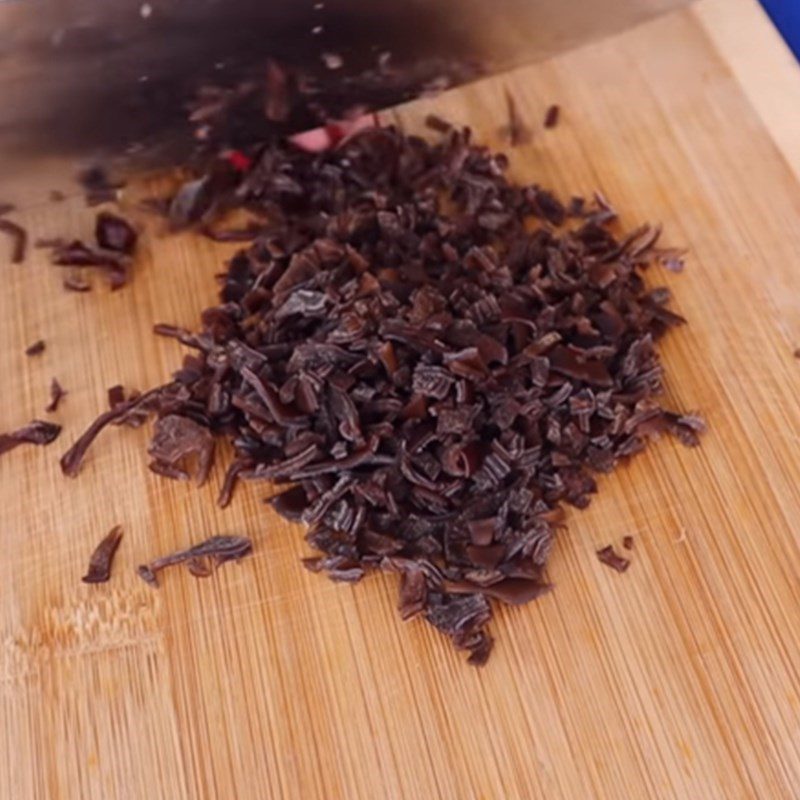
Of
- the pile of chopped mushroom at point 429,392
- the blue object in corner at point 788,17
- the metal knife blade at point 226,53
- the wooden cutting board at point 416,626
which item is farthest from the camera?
the blue object in corner at point 788,17

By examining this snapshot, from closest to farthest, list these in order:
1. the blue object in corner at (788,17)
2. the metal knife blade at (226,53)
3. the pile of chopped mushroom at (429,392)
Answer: the pile of chopped mushroom at (429,392) < the metal knife blade at (226,53) < the blue object in corner at (788,17)

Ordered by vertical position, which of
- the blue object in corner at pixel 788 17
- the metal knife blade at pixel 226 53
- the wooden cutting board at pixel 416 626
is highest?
the blue object in corner at pixel 788 17

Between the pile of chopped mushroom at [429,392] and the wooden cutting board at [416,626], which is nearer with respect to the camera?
the wooden cutting board at [416,626]

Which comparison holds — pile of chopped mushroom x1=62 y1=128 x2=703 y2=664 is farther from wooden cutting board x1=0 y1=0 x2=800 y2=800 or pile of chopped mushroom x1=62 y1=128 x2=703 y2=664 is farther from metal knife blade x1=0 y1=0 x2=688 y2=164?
metal knife blade x1=0 y1=0 x2=688 y2=164

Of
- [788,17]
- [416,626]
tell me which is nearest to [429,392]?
[416,626]

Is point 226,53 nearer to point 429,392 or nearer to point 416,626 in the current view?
point 429,392

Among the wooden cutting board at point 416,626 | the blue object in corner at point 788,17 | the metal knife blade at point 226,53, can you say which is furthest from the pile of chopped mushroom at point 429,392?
the blue object in corner at point 788,17

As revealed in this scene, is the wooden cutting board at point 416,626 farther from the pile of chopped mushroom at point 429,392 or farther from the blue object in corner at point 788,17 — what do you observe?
the blue object in corner at point 788,17
